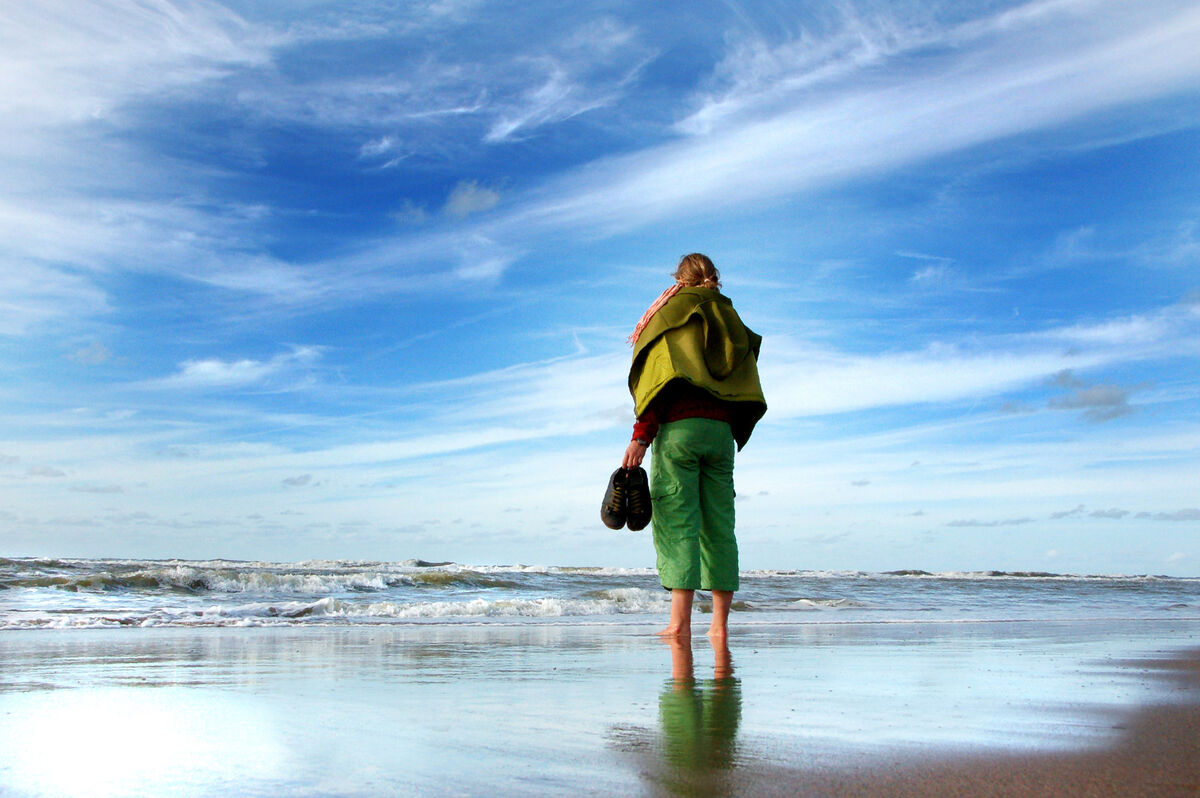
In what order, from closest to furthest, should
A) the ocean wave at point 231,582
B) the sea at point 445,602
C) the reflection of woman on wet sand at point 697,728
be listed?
the reflection of woman on wet sand at point 697,728
the sea at point 445,602
the ocean wave at point 231,582

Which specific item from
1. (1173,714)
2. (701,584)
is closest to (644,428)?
(701,584)

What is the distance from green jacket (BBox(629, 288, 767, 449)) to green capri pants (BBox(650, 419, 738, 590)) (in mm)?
176

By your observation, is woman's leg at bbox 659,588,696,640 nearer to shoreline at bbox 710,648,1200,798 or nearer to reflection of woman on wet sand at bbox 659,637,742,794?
reflection of woman on wet sand at bbox 659,637,742,794

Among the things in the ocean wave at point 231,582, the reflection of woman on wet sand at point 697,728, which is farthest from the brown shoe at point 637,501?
the ocean wave at point 231,582

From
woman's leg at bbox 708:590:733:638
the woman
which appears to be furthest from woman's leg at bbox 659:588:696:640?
woman's leg at bbox 708:590:733:638

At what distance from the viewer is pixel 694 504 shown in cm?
423

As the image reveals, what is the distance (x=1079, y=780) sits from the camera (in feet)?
4.74

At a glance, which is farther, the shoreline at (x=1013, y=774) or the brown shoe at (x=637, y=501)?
the brown shoe at (x=637, y=501)

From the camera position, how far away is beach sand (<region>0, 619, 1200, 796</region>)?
1477 mm

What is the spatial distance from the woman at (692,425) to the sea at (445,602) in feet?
11.0

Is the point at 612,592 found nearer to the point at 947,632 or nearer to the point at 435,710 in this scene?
the point at 947,632

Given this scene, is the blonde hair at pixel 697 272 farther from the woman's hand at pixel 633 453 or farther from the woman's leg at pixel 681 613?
the woman's leg at pixel 681 613

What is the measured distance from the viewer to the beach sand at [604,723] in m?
1.48

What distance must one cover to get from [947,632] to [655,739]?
4.93 meters
